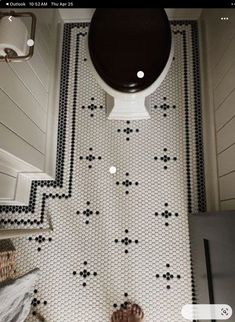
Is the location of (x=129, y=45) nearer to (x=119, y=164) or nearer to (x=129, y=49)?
(x=129, y=49)

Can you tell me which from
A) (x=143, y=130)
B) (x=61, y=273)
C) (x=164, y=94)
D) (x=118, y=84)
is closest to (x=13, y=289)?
(x=61, y=273)

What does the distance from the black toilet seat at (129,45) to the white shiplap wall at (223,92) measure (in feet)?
0.76

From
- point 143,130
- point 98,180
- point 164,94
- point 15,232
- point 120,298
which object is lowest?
point 120,298

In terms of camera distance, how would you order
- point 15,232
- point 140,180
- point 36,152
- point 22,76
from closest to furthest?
1. point 15,232
2. point 22,76
3. point 36,152
4. point 140,180

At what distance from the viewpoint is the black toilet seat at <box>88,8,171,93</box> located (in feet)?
Result: 3.50

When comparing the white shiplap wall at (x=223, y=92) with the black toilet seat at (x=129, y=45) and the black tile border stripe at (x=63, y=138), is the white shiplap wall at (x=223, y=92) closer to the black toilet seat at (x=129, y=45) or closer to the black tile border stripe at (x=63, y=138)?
the black tile border stripe at (x=63, y=138)

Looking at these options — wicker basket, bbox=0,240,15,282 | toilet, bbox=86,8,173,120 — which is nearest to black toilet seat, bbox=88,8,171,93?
toilet, bbox=86,8,173,120

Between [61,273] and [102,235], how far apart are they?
210 millimetres

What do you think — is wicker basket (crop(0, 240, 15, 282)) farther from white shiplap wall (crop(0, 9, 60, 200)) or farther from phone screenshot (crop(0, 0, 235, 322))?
white shiplap wall (crop(0, 9, 60, 200))

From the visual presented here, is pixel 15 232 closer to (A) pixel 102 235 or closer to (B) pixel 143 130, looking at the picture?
(A) pixel 102 235

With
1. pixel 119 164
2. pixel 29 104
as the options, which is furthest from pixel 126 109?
pixel 29 104

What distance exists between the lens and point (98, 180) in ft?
4.38

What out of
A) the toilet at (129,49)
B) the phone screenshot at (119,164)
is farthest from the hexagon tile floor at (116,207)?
the toilet at (129,49)

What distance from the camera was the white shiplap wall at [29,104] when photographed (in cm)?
92
